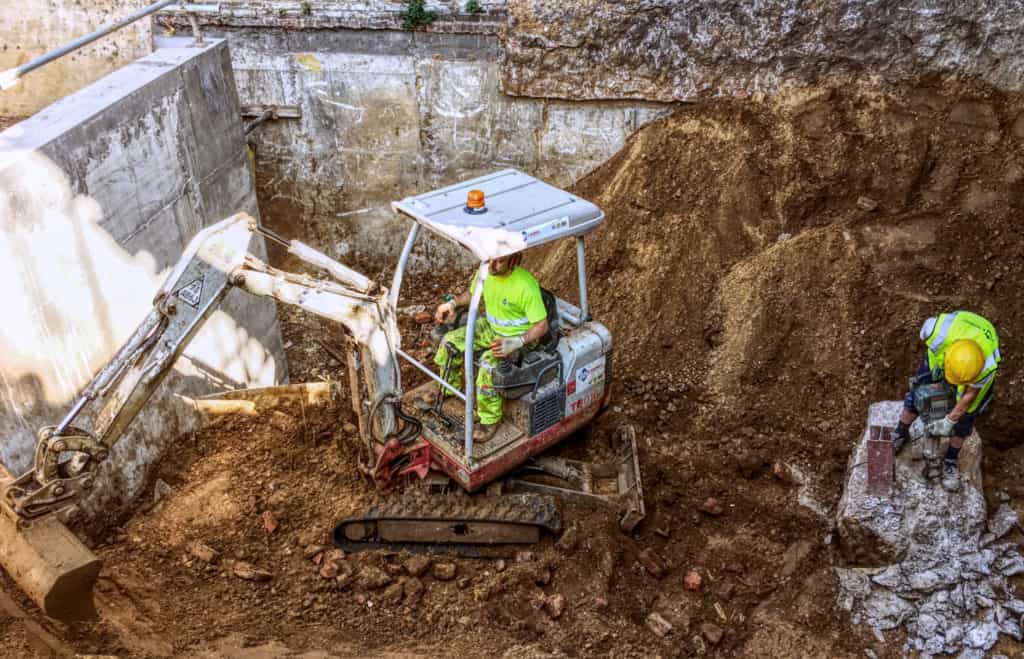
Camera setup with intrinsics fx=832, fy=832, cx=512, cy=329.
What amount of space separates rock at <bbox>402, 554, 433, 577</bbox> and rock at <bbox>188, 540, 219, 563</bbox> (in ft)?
4.81

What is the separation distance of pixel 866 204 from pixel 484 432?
5.36 meters

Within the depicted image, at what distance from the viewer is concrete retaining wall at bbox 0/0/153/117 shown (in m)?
10.6

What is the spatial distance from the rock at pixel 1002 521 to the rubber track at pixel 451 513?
338cm

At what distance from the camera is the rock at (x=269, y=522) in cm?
672

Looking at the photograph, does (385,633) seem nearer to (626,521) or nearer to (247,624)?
(247,624)

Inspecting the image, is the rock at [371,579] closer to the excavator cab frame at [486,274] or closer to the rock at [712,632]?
the excavator cab frame at [486,274]

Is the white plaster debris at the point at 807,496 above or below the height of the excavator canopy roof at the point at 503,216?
below

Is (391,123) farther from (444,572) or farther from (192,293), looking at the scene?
(444,572)

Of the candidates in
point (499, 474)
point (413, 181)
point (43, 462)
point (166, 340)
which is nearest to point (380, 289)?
point (166, 340)

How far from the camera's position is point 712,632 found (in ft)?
19.8

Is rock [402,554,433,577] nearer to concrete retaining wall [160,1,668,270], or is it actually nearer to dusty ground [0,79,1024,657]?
dusty ground [0,79,1024,657]

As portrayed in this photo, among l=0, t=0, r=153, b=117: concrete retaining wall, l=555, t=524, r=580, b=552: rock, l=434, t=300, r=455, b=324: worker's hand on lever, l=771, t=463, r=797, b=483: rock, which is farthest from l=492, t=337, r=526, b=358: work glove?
l=0, t=0, r=153, b=117: concrete retaining wall

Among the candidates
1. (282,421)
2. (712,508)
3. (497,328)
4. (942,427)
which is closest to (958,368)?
(942,427)

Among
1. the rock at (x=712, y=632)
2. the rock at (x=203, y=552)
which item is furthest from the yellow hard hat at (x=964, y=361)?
the rock at (x=203, y=552)
